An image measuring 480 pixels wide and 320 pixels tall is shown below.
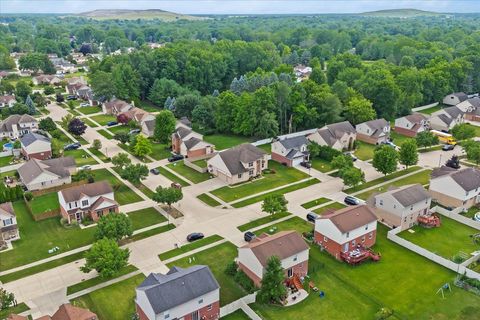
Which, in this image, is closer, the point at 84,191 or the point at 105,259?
the point at 105,259

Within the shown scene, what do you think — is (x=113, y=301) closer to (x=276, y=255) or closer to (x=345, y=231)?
(x=276, y=255)

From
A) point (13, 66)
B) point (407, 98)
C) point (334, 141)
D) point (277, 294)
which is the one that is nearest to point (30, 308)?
point (277, 294)

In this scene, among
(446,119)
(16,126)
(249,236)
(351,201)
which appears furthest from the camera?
(446,119)

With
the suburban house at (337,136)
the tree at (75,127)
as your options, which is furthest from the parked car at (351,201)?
the tree at (75,127)

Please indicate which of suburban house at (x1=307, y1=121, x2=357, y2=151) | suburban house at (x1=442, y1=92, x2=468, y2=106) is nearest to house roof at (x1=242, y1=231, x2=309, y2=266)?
suburban house at (x1=307, y1=121, x2=357, y2=151)

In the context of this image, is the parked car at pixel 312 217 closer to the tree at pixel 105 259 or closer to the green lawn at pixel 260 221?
the green lawn at pixel 260 221

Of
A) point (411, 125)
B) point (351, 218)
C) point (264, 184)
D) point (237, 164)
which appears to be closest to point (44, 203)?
point (237, 164)
